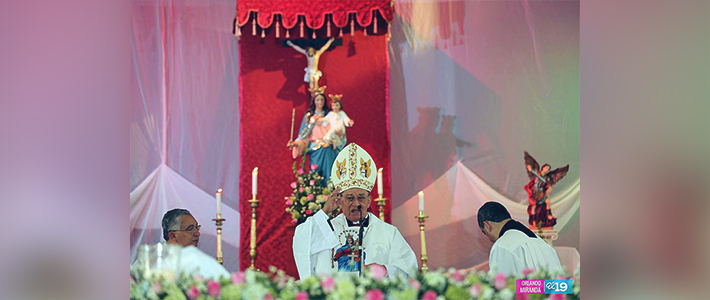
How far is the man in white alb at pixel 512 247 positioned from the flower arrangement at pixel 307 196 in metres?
1.28

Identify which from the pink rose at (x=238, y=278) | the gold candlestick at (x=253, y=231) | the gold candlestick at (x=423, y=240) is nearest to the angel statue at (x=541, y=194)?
the gold candlestick at (x=423, y=240)

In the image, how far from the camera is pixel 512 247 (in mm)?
5207

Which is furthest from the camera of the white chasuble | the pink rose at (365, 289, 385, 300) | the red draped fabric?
the red draped fabric

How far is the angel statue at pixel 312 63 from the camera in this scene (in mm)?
5379

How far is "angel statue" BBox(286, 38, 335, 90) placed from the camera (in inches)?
212

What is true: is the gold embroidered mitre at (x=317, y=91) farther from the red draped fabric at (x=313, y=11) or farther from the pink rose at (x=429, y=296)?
the pink rose at (x=429, y=296)

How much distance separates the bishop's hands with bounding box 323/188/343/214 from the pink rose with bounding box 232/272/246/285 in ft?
2.69

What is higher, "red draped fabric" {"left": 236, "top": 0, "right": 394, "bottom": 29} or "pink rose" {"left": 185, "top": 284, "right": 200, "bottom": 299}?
"red draped fabric" {"left": 236, "top": 0, "right": 394, "bottom": 29}

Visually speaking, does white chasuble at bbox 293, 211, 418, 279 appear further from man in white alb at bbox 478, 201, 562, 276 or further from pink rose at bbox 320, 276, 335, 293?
man in white alb at bbox 478, 201, 562, 276

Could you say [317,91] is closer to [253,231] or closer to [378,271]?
[253,231]

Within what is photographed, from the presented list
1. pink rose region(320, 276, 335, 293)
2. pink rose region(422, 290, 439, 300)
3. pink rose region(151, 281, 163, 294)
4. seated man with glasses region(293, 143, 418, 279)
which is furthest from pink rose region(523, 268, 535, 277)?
pink rose region(151, 281, 163, 294)

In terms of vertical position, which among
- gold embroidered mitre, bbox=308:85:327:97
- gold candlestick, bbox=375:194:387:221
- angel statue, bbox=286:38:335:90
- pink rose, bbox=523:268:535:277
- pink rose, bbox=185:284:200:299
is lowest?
pink rose, bbox=185:284:200:299

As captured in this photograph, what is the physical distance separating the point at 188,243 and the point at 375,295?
1.53m

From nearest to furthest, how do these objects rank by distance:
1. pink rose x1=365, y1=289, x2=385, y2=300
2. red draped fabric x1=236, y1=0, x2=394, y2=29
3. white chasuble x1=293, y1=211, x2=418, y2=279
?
pink rose x1=365, y1=289, x2=385, y2=300
white chasuble x1=293, y1=211, x2=418, y2=279
red draped fabric x1=236, y1=0, x2=394, y2=29
